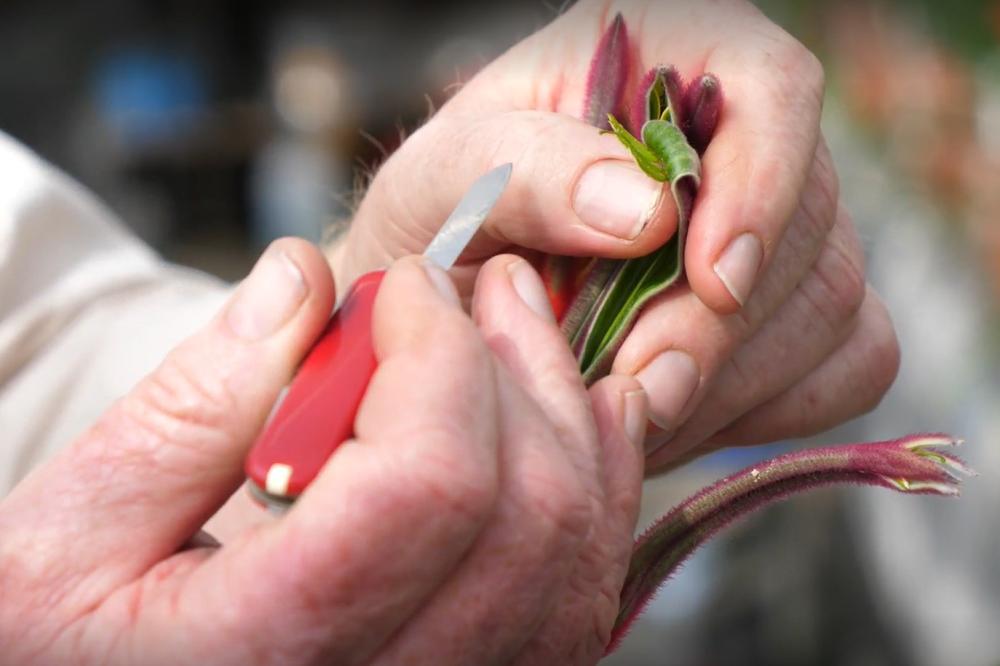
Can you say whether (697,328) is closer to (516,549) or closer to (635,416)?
(635,416)

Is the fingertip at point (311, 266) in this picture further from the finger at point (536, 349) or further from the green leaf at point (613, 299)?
the green leaf at point (613, 299)

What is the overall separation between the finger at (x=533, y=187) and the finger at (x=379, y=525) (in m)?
0.21

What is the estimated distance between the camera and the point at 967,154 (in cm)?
220

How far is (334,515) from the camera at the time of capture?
0.55m

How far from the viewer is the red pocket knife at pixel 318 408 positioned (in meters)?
0.58

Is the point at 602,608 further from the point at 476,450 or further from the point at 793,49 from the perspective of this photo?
the point at 793,49

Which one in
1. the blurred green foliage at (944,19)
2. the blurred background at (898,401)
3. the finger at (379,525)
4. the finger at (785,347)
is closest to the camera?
the finger at (379,525)

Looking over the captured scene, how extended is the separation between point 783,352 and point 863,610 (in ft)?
5.09

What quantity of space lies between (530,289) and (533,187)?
0.12 m

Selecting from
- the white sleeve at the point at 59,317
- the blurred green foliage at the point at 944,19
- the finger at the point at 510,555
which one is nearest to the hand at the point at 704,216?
the finger at the point at 510,555

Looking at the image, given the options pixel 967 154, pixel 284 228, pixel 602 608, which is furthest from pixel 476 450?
pixel 284 228

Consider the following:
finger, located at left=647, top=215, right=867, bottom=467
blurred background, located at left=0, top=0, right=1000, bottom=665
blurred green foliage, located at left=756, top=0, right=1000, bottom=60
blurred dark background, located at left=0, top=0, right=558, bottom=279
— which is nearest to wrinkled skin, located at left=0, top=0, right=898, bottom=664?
finger, located at left=647, top=215, right=867, bottom=467

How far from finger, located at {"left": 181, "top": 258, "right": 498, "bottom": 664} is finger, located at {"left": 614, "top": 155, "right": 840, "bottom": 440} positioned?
25 centimetres

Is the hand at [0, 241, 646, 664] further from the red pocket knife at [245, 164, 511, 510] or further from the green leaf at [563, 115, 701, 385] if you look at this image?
the green leaf at [563, 115, 701, 385]
